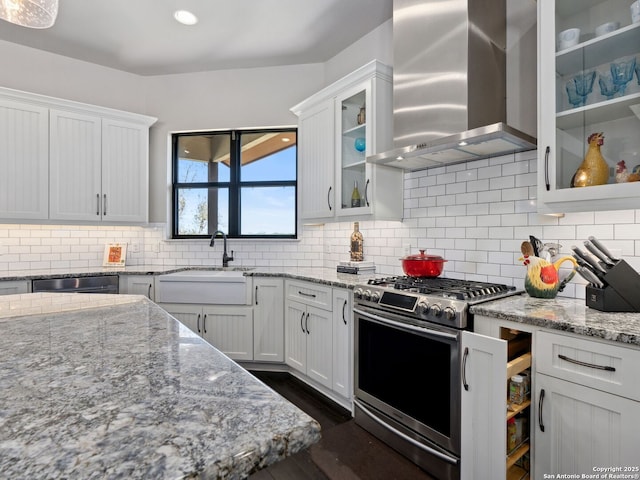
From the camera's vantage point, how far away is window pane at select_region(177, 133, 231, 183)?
3.96 meters

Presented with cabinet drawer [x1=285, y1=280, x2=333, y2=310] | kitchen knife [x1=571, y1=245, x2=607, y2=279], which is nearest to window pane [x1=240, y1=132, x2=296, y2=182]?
cabinet drawer [x1=285, y1=280, x2=333, y2=310]

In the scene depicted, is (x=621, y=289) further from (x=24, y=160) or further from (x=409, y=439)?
(x=24, y=160)

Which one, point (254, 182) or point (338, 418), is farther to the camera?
point (254, 182)

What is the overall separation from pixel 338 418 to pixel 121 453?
85.6 inches

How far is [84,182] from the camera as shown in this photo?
3.41 m

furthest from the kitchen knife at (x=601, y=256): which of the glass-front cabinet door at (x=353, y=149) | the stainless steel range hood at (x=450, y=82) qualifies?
the glass-front cabinet door at (x=353, y=149)

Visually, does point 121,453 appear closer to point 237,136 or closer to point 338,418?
point 338,418

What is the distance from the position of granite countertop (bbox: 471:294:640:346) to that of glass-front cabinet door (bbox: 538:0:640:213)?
1.55 ft

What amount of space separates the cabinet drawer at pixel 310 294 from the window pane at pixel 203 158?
1.63 meters

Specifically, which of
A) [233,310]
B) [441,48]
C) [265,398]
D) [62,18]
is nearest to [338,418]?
[233,310]

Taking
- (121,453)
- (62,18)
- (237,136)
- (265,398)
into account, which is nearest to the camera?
(121,453)

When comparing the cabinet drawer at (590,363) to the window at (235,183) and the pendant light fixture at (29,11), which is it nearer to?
the pendant light fixture at (29,11)

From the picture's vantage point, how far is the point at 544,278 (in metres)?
1.81

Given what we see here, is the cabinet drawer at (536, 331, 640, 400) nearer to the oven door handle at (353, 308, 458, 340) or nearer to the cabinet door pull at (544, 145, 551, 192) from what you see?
the oven door handle at (353, 308, 458, 340)
